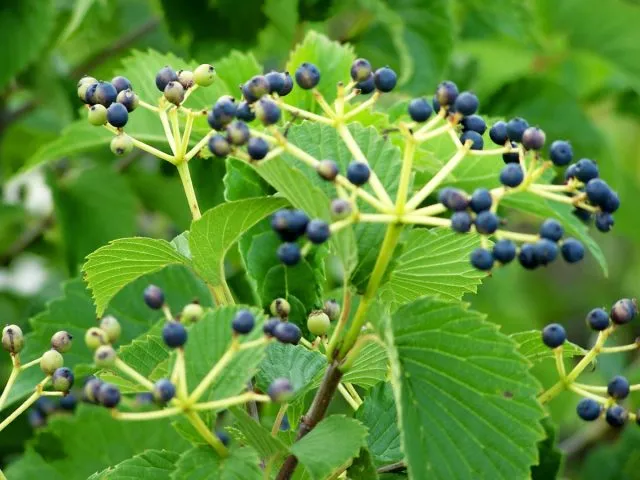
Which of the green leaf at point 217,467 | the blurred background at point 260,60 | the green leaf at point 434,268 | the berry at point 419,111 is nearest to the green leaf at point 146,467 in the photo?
the green leaf at point 217,467

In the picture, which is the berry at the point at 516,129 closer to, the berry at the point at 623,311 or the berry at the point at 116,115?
the berry at the point at 623,311

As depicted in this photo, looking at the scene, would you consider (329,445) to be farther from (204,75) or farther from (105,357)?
(204,75)

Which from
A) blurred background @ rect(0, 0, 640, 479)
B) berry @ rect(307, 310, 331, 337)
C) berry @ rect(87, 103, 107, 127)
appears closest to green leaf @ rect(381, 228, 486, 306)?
berry @ rect(307, 310, 331, 337)

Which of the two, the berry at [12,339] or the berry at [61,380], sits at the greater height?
the berry at [12,339]

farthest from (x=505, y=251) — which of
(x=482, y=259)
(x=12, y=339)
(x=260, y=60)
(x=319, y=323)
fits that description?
(x=260, y=60)

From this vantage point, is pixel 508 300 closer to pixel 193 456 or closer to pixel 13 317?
pixel 13 317

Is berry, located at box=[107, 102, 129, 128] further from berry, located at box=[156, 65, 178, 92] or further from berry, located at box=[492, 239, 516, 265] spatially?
berry, located at box=[492, 239, 516, 265]
